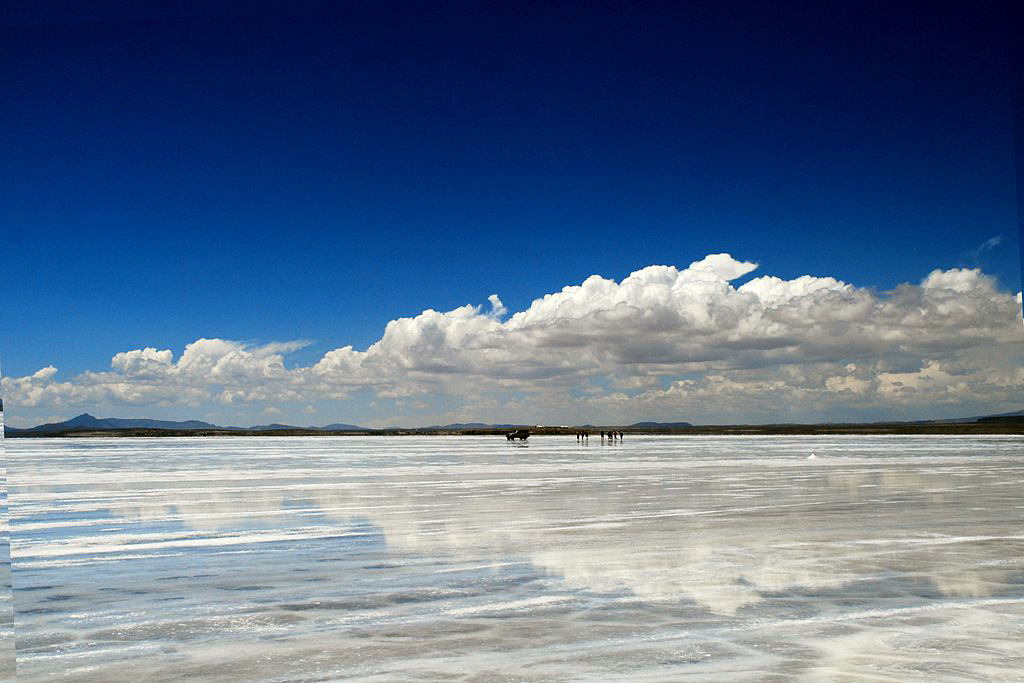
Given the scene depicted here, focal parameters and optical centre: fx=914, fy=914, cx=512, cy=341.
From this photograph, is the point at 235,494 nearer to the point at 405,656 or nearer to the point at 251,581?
the point at 251,581

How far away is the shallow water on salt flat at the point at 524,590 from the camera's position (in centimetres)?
619

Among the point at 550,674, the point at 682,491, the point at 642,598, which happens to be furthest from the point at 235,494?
the point at 550,674

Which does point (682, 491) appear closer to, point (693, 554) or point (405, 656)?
point (693, 554)

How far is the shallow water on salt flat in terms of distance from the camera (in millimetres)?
6191

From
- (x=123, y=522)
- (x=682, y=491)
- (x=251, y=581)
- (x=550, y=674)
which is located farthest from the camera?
(x=682, y=491)

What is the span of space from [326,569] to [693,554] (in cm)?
433

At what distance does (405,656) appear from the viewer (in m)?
6.32

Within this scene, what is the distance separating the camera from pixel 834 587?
8844 mm

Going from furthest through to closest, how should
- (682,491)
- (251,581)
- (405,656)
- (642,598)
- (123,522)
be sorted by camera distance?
(682,491) < (123,522) < (251,581) < (642,598) < (405,656)

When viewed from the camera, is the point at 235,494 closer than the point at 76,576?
No

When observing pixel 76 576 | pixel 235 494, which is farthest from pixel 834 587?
pixel 235 494

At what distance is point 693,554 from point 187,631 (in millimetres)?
6084

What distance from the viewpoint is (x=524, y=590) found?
877 centimetres

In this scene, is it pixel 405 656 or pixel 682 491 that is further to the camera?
pixel 682 491
